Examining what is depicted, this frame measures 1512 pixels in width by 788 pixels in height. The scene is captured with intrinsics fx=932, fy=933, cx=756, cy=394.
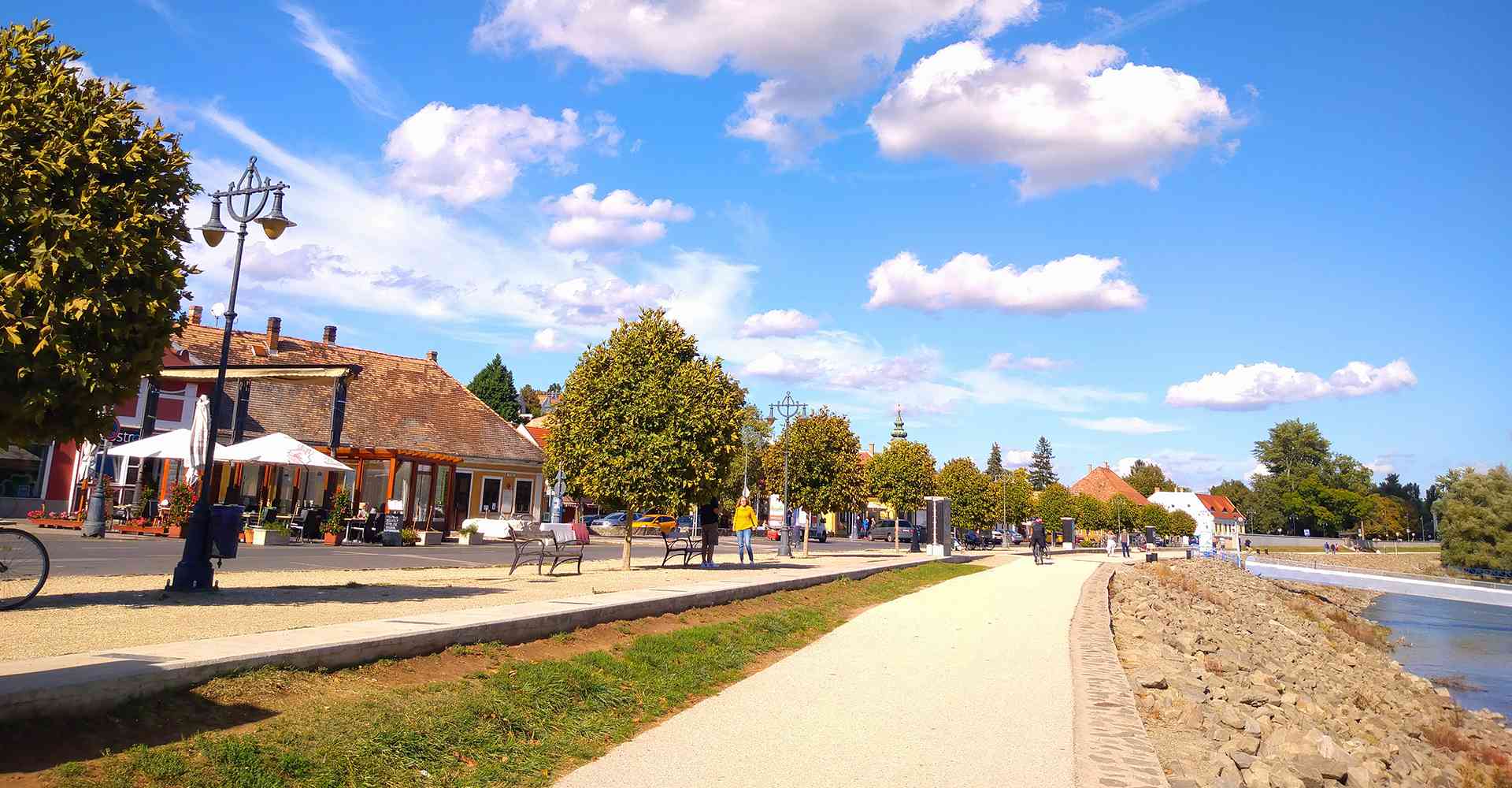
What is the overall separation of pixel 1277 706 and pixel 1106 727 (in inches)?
292

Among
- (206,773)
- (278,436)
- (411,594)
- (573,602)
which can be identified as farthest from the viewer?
(278,436)

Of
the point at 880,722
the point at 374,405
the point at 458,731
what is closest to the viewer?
the point at 458,731

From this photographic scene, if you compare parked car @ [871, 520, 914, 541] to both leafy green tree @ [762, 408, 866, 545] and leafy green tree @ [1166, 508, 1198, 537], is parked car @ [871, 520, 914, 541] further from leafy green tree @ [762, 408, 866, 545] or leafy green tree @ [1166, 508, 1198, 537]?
leafy green tree @ [1166, 508, 1198, 537]

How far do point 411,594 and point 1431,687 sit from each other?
24.2 m

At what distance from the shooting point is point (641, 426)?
65.5 feet

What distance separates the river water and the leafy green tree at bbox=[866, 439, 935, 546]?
60.0ft

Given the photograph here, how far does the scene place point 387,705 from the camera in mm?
6191

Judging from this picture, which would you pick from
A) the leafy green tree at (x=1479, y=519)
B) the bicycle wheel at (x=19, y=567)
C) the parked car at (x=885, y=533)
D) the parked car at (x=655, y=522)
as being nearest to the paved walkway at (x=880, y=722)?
the bicycle wheel at (x=19, y=567)

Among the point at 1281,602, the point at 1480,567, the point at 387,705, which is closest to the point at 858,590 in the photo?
the point at 387,705

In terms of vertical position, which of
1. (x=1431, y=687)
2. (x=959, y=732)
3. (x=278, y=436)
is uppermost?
(x=278, y=436)

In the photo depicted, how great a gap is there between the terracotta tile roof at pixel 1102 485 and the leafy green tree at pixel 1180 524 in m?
3.85

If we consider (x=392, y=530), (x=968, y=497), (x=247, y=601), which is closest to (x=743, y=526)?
(x=392, y=530)

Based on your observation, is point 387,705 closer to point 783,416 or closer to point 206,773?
point 206,773

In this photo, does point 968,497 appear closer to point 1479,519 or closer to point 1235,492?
point 1479,519
